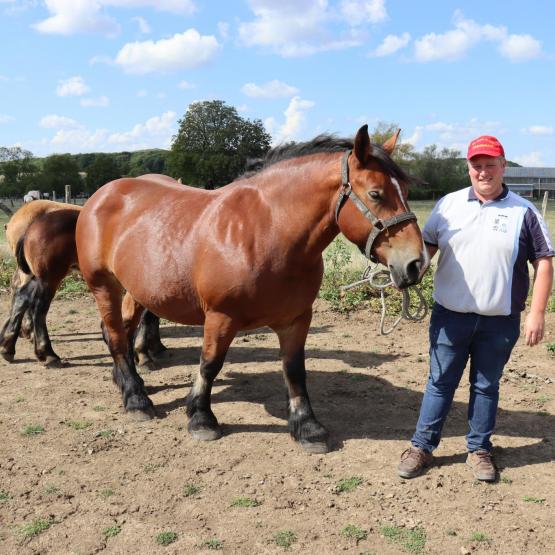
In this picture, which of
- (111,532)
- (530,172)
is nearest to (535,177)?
(530,172)

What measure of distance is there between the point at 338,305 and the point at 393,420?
3888mm

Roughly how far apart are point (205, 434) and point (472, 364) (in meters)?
1.95

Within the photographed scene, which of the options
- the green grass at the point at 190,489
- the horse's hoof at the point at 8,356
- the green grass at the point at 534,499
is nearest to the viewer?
the green grass at the point at 534,499

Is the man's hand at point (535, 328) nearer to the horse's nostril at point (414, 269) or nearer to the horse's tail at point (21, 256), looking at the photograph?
the horse's nostril at point (414, 269)

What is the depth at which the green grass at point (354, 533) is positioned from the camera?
107 inches

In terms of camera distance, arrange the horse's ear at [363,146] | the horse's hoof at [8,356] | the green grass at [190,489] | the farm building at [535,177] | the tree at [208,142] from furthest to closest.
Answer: the farm building at [535,177], the tree at [208,142], the horse's hoof at [8,356], the green grass at [190,489], the horse's ear at [363,146]

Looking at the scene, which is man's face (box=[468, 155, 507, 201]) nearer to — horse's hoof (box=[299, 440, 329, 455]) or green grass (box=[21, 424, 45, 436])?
horse's hoof (box=[299, 440, 329, 455])

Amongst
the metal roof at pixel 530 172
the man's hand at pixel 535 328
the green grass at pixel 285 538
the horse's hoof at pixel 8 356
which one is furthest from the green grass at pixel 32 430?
the metal roof at pixel 530 172

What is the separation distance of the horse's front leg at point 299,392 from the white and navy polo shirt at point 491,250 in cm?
114

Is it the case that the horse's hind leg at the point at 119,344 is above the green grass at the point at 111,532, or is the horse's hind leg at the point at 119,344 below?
above

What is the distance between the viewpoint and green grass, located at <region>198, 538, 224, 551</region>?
266cm

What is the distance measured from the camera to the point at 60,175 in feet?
226

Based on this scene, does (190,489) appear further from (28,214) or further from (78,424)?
(28,214)

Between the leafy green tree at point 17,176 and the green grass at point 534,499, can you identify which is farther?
the leafy green tree at point 17,176
